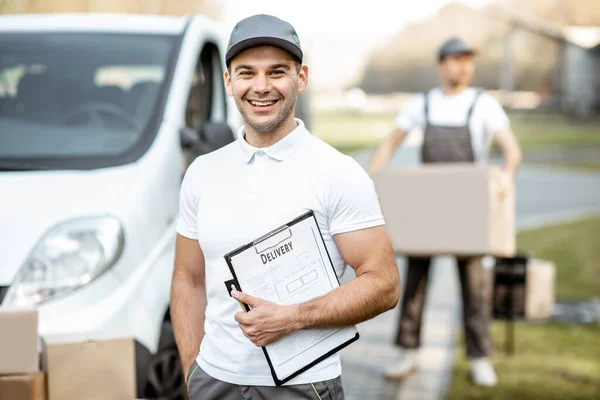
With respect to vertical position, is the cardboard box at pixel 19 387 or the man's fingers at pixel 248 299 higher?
the man's fingers at pixel 248 299

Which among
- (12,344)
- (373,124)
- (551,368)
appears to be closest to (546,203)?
(551,368)

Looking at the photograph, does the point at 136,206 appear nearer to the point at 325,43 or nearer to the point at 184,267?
the point at 184,267

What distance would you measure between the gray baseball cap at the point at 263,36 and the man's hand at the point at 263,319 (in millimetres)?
631

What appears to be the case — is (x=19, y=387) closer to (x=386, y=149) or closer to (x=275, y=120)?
(x=275, y=120)

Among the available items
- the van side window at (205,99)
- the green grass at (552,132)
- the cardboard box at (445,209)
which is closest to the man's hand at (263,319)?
the van side window at (205,99)

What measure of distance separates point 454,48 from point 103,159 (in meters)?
2.50

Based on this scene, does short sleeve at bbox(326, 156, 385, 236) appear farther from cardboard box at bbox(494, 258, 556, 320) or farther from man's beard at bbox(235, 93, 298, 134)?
cardboard box at bbox(494, 258, 556, 320)

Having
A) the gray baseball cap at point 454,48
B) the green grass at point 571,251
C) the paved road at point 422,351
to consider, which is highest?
the gray baseball cap at point 454,48

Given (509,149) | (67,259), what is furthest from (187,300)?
(509,149)

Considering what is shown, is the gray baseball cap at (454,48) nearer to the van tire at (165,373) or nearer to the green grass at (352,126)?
the van tire at (165,373)

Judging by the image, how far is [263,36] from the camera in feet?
7.91

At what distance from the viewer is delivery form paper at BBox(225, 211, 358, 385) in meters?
2.38

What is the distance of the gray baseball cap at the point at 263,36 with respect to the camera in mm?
2416

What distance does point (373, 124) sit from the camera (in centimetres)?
5488
